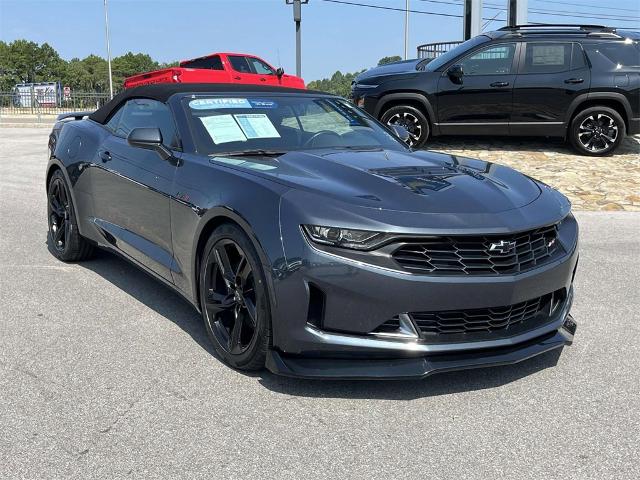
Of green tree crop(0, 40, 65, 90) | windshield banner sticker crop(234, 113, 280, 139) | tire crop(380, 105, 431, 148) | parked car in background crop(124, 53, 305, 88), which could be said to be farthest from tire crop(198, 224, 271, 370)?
green tree crop(0, 40, 65, 90)

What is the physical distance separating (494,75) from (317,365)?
340 inches

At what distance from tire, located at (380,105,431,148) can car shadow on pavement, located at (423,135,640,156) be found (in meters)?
0.38

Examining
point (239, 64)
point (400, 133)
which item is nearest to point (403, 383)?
point (400, 133)

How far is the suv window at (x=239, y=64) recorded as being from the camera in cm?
1777

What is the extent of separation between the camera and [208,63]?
17828 millimetres

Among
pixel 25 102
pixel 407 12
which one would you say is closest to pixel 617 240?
pixel 25 102

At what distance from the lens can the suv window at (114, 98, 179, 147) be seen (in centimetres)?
412

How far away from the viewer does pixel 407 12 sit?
4231 cm

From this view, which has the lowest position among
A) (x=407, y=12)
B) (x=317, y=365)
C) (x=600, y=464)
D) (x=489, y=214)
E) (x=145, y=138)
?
(x=600, y=464)

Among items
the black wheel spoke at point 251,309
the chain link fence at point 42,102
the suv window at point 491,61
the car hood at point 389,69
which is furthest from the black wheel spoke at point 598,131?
the chain link fence at point 42,102

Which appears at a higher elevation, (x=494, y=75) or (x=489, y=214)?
(x=494, y=75)

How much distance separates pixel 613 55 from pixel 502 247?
350 inches

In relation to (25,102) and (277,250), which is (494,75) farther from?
(25,102)

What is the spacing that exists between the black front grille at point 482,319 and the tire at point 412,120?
775cm
